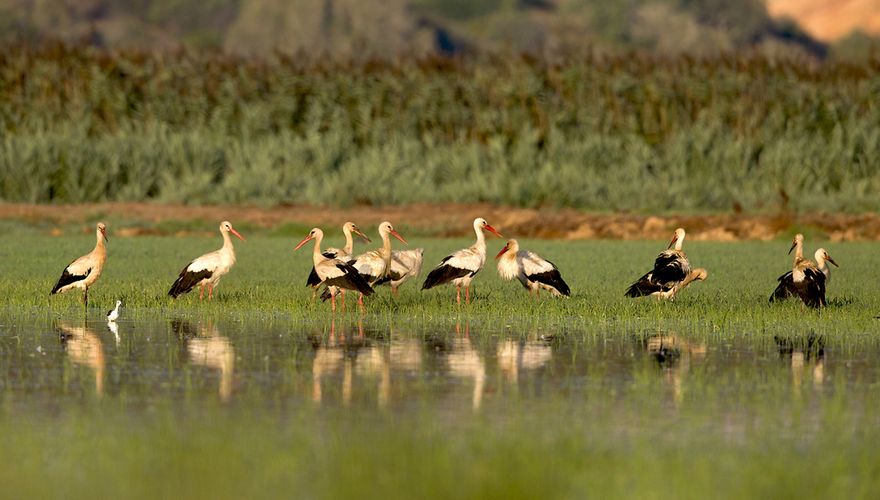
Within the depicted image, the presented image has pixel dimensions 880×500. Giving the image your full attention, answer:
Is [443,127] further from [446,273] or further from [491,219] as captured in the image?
[446,273]

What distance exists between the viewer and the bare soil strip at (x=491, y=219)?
30375mm

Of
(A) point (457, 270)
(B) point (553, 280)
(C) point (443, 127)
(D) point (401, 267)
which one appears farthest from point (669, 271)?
(C) point (443, 127)

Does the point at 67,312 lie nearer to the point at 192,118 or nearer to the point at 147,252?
the point at 147,252

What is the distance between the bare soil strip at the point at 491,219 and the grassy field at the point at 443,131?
3.06 feet

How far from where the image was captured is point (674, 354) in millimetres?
12734

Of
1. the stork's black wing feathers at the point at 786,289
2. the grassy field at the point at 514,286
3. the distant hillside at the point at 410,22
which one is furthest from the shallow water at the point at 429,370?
the distant hillside at the point at 410,22

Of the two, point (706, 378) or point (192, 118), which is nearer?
point (706, 378)

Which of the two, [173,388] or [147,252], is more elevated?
[147,252]

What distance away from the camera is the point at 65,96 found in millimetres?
38406

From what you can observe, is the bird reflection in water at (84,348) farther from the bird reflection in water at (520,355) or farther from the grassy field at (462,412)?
the bird reflection in water at (520,355)

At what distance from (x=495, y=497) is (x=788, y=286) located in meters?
9.68

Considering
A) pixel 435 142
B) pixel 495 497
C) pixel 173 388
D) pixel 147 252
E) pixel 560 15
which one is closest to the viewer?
pixel 495 497

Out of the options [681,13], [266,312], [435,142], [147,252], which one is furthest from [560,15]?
[266,312]

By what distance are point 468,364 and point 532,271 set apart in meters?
5.95
